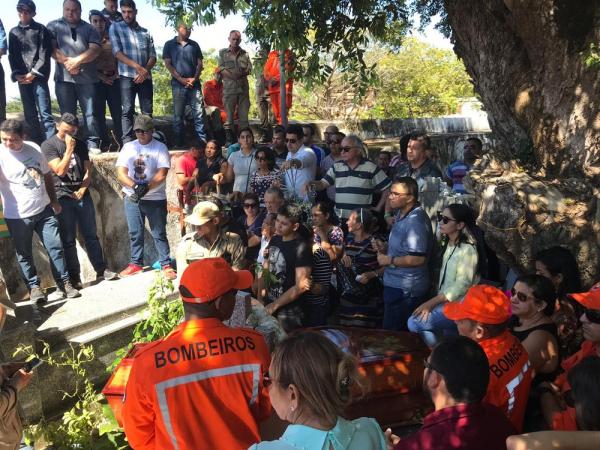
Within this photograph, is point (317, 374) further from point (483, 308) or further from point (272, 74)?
point (272, 74)

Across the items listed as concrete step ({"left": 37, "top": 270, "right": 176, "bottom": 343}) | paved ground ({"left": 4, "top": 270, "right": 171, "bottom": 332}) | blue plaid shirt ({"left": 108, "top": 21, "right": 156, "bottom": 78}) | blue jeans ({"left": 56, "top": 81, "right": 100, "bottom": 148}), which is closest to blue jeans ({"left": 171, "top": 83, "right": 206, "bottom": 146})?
blue plaid shirt ({"left": 108, "top": 21, "right": 156, "bottom": 78})

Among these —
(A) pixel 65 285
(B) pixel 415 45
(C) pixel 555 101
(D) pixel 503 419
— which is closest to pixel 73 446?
(A) pixel 65 285

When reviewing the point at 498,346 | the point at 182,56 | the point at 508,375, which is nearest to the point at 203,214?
the point at 498,346

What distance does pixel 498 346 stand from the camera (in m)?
2.88

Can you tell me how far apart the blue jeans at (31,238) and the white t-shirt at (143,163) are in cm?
104

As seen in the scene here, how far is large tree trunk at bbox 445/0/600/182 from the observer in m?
4.87

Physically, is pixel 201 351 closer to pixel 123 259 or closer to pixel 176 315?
pixel 176 315

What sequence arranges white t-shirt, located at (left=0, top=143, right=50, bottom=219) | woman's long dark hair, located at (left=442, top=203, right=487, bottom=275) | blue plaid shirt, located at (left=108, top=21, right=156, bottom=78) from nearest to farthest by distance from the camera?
woman's long dark hair, located at (left=442, top=203, right=487, bottom=275), white t-shirt, located at (left=0, top=143, right=50, bottom=219), blue plaid shirt, located at (left=108, top=21, right=156, bottom=78)

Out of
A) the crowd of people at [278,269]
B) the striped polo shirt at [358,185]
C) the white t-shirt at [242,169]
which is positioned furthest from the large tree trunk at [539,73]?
the white t-shirt at [242,169]

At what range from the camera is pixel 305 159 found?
22.0 feet

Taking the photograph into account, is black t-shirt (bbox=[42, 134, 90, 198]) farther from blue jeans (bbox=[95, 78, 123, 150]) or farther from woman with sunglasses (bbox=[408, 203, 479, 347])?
woman with sunglasses (bbox=[408, 203, 479, 347])

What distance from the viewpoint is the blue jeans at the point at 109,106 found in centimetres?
777

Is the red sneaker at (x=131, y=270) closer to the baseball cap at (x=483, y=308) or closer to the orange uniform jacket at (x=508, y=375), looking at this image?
the baseball cap at (x=483, y=308)

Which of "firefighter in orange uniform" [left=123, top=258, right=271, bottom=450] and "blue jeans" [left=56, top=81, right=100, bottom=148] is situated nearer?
"firefighter in orange uniform" [left=123, top=258, right=271, bottom=450]
